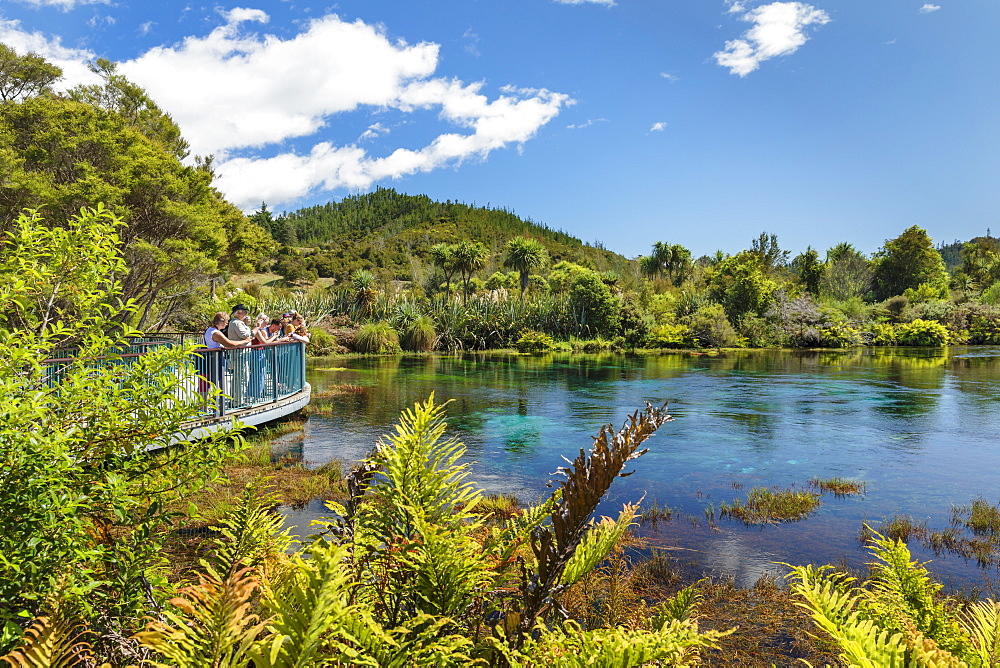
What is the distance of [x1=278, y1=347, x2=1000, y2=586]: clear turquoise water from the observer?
20.8 feet

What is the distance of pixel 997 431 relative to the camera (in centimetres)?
1177

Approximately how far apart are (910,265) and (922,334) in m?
27.1

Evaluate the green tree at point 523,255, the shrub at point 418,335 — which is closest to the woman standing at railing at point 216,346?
the shrub at point 418,335

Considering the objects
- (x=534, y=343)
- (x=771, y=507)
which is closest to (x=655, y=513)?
(x=771, y=507)

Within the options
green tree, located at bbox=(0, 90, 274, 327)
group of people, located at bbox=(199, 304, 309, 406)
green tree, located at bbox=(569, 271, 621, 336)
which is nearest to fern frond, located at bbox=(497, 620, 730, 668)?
group of people, located at bbox=(199, 304, 309, 406)

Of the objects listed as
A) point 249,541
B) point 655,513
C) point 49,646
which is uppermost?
point 49,646

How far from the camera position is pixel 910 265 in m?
65.1

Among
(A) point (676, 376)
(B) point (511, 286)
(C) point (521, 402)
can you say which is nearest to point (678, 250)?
(B) point (511, 286)

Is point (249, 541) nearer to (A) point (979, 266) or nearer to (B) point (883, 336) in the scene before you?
(B) point (883, 336)

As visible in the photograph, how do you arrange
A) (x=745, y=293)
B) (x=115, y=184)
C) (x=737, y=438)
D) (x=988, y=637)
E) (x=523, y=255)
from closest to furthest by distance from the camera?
(x=988, y=637)
(x=737, y=438)
(x=115, y=184)
(x=745, y=293)
(x=523, y=255)

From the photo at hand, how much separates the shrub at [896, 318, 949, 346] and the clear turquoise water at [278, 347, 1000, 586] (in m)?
23.5

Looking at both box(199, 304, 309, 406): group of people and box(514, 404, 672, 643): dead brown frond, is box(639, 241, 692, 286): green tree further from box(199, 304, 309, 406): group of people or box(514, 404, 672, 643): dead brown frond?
box(514, 404, 672, 643): dead brown frond

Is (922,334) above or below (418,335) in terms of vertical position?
above

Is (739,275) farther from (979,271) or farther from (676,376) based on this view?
(979,271)
